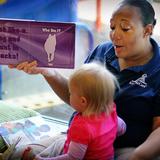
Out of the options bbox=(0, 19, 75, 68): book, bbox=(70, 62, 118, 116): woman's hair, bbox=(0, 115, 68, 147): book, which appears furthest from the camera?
bbox=(0, 115, 68, 147): book

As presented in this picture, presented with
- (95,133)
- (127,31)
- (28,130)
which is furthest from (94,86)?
(28,130)

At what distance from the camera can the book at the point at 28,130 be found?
1498 millimetres

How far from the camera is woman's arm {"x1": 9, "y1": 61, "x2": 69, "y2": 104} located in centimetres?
126

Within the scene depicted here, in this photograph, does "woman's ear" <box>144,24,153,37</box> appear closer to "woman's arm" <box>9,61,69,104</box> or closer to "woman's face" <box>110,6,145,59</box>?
"woman's face" <box>110,6,145,59</box>

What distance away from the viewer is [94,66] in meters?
1.16

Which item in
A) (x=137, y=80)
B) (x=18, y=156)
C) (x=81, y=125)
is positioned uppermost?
(x=137, y=80)

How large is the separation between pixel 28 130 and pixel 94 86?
1.90 feet

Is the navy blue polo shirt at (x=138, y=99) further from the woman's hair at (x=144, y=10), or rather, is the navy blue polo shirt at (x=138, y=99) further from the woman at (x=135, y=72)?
the woman's hair at (x=144, y=10)

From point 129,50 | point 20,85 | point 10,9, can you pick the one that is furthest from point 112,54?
point 20,85

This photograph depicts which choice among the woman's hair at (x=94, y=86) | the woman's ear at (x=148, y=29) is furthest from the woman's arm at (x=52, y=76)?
the woman's ear at (x=148, y=29)

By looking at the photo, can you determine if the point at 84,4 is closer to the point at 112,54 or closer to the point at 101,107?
the point at 112,54

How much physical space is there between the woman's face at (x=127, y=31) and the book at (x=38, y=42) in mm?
154

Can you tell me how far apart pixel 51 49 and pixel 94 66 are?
19 cm

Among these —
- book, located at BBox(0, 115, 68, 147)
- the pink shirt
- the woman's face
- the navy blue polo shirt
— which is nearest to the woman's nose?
the woman's face
